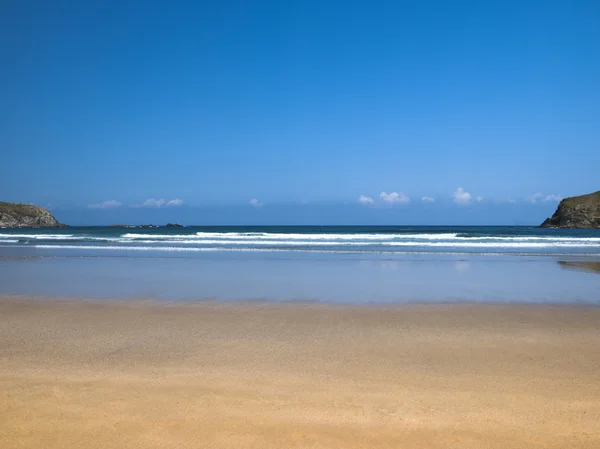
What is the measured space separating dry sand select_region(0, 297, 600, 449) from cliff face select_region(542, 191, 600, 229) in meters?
90.8

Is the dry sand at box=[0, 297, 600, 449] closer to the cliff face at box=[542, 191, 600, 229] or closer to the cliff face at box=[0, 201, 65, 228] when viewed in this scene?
the cliff face at box=[542, 191, 600, 229]

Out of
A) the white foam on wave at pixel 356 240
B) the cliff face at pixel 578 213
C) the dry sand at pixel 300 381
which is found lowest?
the dry sand at pixel 300 381

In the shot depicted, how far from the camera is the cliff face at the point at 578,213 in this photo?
83.1 metres

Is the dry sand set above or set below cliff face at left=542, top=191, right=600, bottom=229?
below

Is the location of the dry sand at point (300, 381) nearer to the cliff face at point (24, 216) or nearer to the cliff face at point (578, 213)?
the cliff face at point (578, 213)

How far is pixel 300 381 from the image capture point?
4.54 meters

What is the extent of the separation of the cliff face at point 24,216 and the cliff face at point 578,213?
125 meters

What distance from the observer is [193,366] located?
5066 millimetres

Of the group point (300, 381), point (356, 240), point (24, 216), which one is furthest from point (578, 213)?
point (24, 216)

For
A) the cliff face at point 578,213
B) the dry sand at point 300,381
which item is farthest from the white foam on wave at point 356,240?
the cliff face at point 578,213

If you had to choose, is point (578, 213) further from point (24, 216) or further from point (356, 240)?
point (24, 216)

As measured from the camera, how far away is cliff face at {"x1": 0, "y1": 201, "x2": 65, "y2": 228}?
354 ft

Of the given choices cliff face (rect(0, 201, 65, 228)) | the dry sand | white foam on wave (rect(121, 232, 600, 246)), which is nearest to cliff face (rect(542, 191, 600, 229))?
white foam on wave (rect(121, 232, 600, 246))

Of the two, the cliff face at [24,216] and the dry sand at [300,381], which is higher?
the cliff face at [24,216]
